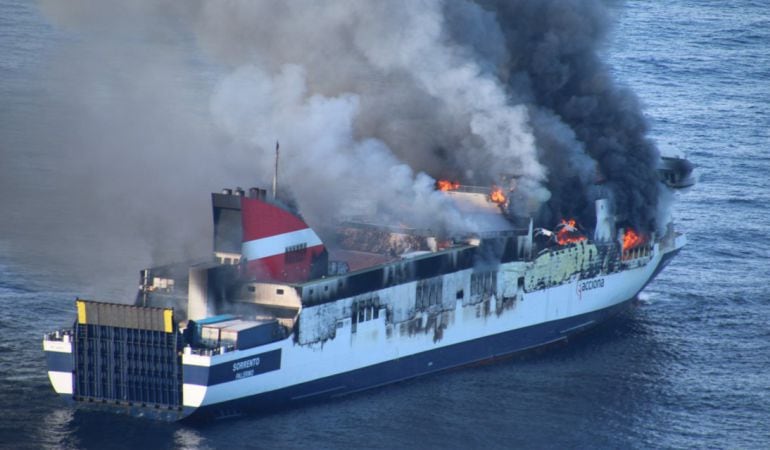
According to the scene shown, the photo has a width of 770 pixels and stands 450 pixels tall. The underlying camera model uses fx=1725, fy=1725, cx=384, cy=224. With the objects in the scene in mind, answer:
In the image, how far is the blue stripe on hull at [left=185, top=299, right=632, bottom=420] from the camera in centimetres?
9106

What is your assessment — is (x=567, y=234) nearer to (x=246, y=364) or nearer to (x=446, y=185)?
(x=446, y=185)

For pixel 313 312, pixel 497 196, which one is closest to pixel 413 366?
pixel 313 312

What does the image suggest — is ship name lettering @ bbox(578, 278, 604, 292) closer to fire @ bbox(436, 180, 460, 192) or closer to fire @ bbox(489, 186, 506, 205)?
fire @ bbox(489, 186, 506, 205)

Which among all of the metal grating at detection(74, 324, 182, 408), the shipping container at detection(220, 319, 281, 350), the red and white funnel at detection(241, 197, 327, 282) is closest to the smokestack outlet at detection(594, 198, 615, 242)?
the red and white funnel at detection(241, 197, 327, 282)

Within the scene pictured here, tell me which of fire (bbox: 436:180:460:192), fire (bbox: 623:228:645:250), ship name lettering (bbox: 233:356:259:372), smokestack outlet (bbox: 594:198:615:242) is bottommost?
ship name lettering (bbox: 233:356:259:372)

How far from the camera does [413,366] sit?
10094 centimetres

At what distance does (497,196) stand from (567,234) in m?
5.18

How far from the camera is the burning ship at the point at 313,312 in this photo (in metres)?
89.0

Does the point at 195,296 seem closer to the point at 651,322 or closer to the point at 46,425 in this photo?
the point at 46,425

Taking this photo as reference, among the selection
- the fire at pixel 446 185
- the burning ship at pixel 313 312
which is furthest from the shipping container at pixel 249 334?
the fire at pixel 446 185

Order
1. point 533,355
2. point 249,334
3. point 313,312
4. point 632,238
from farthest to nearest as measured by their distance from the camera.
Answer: point 632,238
point 533,355
point 313,312
point 249,334

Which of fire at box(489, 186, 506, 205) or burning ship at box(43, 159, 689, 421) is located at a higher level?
fire at box(489, 186, 506, 205)

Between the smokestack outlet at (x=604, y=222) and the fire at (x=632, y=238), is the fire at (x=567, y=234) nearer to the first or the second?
the smokestack outlet at (x=604, y=222)

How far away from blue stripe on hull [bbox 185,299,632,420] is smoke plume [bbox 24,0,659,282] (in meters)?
6.97
